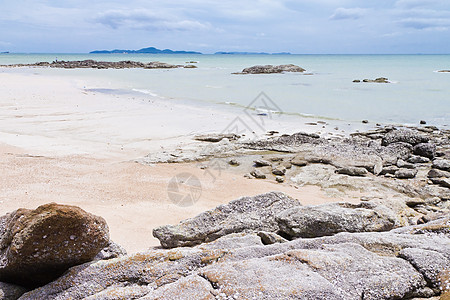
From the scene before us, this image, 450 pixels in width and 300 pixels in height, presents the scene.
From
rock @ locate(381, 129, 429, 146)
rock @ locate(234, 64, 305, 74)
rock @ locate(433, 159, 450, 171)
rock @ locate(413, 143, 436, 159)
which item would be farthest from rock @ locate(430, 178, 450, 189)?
rock @ locate(234, 64, 305, 74)

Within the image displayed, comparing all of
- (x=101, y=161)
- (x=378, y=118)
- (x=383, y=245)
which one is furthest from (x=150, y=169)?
(x=378, y=118)

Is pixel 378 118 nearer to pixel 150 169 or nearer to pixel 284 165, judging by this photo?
pixel 284 165

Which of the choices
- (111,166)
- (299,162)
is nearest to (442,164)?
(299,162)

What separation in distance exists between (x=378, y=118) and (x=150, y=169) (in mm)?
15191

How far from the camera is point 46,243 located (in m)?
3.37

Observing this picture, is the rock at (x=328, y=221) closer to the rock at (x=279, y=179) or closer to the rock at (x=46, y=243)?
the rock at (x=46, y=243)

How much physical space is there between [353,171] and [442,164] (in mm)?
Answer: 3195

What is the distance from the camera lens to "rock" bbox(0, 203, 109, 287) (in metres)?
3.33

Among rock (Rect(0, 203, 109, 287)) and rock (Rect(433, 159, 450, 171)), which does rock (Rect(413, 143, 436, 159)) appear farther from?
rock (Rect(0, 203, 109, 287))

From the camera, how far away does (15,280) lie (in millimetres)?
3564

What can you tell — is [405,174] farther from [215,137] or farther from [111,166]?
[111,166]

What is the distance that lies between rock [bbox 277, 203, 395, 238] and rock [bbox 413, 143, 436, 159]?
874 cm

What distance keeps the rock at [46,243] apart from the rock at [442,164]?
11.3 metres

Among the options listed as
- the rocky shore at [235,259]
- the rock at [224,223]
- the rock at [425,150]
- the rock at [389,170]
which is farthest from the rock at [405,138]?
the rock at [224,223]
